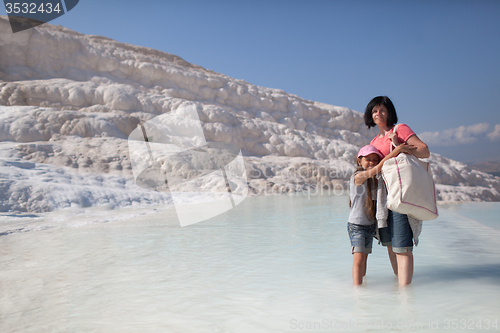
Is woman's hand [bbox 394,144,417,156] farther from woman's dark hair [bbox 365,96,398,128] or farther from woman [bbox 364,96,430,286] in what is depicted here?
woman's dark hair [bbox 365,96,398,128]

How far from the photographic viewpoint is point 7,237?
4.50 m

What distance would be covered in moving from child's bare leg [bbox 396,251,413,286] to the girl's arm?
521 millimetres

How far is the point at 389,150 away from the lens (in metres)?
2.12

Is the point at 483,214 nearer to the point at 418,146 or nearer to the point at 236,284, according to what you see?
the point at 418,146

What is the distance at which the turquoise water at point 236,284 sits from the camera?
1739 millimetres

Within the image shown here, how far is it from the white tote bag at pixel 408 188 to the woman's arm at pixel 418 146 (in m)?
0.04

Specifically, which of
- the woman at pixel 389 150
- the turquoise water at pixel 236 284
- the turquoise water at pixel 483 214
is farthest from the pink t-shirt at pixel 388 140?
the turquoise water at pixel 483 214

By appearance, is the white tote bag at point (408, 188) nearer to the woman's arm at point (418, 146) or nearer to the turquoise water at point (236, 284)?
the woman's arm at point (418, 146)

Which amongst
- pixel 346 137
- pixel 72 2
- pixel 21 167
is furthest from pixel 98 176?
pixel 346 137

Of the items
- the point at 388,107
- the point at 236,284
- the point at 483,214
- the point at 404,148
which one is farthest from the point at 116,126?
the point at 404,148

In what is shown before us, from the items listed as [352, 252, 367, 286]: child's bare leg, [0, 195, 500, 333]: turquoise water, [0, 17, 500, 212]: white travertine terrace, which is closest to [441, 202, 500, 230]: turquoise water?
[0, 195, 500, 333]: turquoise water

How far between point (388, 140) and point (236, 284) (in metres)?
1.45

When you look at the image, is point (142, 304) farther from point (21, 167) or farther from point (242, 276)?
point (21, 167)

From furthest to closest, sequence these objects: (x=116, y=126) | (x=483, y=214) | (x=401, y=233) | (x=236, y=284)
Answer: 1. (x=116, y=126)
2. (x=483, y=214)
3. (x=236, y=284)
4. (x=401, y=233)
